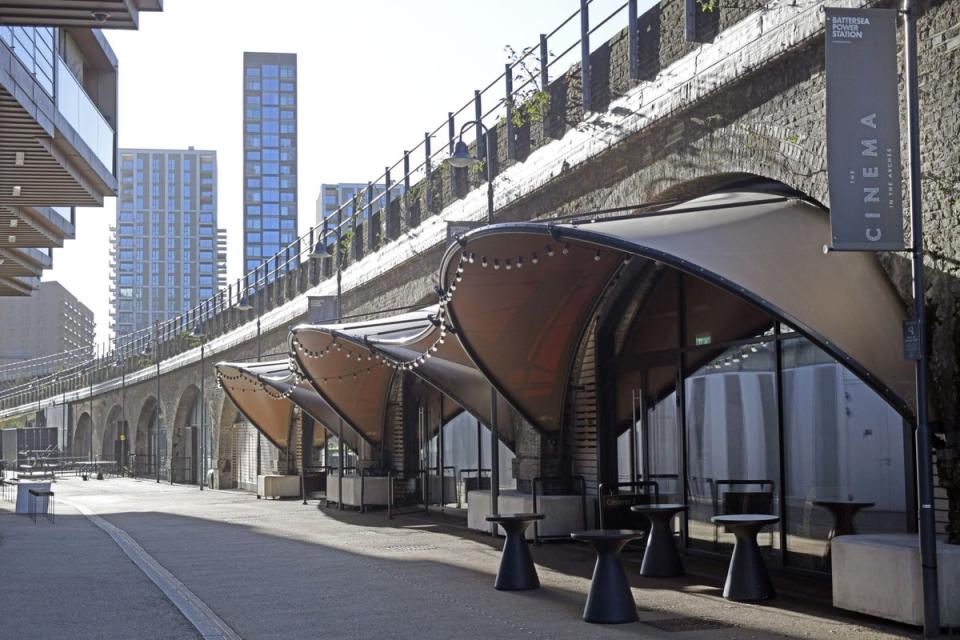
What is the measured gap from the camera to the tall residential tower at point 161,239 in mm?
188375

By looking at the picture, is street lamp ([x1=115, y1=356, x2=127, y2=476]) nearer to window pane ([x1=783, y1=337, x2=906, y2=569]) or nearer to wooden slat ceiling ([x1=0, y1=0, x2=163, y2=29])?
wooden slat ceiling ([x1=0, y1=0, x2=163, y2=29])

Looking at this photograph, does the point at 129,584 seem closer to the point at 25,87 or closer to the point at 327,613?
the point at 327,613

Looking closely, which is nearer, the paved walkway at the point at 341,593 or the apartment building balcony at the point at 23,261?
the paved walkway at the point at 341,593

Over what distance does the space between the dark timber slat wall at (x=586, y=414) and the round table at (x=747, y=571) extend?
19.9ft

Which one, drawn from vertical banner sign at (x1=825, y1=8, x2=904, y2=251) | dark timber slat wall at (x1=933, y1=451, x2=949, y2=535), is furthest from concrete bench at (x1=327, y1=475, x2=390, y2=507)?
vertical banner sign at (x1=825, y1=8, x2=904, y2=251)

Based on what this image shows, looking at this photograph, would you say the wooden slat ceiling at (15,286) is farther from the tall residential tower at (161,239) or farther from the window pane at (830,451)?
the tall residential tower at (161,239)

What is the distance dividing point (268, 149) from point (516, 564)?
17187 cm

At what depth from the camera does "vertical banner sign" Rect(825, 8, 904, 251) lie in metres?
9.55

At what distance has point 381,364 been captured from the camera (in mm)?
24641

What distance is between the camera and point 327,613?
11.2 m

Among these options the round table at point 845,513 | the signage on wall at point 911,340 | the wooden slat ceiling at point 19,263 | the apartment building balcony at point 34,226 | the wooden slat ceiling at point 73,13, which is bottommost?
the round table at point 845,513

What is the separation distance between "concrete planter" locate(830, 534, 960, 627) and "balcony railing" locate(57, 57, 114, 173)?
14.4 metres

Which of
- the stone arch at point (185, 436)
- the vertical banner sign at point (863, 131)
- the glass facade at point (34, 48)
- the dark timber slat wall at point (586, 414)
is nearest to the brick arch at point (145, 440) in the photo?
the stone arch at point (185, 436)

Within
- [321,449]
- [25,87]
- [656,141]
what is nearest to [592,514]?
[656,141]
